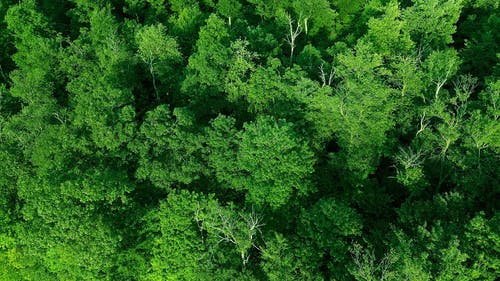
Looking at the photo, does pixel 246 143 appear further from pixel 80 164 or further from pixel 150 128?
pixel 80 164

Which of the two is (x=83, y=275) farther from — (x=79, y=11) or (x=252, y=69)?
(x=79, y=11)

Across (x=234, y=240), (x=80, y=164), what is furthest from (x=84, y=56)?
(x=234, y=240)

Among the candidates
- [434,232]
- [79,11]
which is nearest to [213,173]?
[434,232]

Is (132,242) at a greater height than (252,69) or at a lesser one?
lesser

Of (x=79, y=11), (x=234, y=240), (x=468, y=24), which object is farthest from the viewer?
(x=79, y=11)

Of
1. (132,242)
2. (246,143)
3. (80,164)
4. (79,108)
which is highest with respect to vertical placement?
(246,143)

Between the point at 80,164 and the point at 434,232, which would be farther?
the point at 80,164

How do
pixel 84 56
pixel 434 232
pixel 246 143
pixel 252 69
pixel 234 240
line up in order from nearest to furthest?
pixel 434 232 → pixel 234 240 → pixel 246 143 → pixel 252 69 → pixel 84 56
